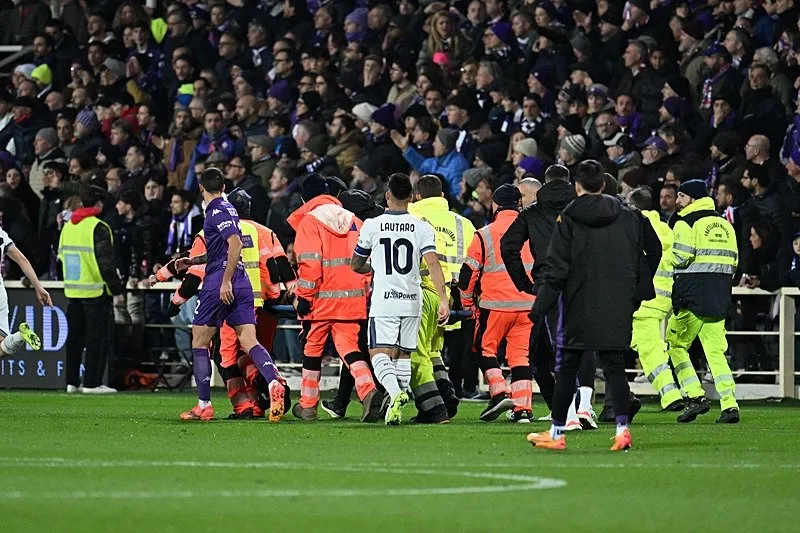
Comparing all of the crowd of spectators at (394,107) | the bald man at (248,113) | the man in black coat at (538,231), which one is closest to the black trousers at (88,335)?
the crowd of spectators at (394,107)

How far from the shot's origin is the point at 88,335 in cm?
2169

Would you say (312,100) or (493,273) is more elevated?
(312,100)

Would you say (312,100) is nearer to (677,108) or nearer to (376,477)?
(677,108)

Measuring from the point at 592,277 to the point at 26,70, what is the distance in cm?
1825

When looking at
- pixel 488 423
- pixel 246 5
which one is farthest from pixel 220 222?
pixel 246 5

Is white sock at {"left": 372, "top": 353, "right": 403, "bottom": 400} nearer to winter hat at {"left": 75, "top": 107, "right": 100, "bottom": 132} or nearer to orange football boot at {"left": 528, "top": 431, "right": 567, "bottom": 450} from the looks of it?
orange football boot at {"left": 528, "top": 431, "right": 567, "bottom": 450}

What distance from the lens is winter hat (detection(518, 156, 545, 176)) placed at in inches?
807

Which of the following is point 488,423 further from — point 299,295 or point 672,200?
point 672,200

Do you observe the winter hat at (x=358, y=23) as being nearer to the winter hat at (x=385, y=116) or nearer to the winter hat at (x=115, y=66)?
the winter hat at (x=385, y=116)

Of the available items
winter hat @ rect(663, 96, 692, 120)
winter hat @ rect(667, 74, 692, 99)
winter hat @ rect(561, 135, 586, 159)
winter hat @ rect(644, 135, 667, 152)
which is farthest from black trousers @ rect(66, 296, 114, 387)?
winter hat @ rect(667, 74, 692, 99)

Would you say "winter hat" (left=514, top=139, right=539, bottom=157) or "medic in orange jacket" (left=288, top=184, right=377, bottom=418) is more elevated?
"winter hat" (left=514, top=139, right=539, bottom=157)

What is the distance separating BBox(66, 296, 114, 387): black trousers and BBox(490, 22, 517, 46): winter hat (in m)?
6.22

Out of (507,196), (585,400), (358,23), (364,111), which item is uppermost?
(358,23)

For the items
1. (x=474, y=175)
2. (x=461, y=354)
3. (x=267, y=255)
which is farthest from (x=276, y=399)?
(x=474, y=175)
